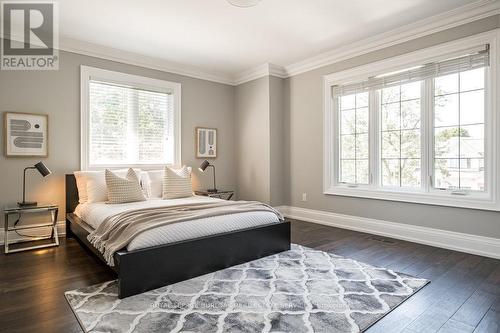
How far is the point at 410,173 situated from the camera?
3.96m

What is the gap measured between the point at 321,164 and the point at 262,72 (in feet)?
6.27

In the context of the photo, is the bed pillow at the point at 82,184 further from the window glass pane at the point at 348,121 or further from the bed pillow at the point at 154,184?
the window glass pane at the point at 348,121

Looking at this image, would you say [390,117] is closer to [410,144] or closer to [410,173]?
[410,144]

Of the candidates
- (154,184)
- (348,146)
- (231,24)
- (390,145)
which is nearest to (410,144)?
(390,145)

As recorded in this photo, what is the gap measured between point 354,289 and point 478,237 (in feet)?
A: 6.18

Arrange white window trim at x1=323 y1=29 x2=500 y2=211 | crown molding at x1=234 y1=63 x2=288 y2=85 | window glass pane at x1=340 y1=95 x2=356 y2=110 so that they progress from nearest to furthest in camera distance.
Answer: white window trim at x1=323 y1=29 x2=500 y2=211 < window glass pane at x1=340 y1=95 x2=356 y2=110 < crown molding at x1=234 y1=63 x2=288 y2=85

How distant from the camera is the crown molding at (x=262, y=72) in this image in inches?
207

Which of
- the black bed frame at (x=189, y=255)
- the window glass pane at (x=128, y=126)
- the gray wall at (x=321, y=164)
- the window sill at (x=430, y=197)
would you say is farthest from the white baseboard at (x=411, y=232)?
the window glass pane at (x=128, y=126)

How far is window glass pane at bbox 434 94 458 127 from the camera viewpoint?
3.54 m

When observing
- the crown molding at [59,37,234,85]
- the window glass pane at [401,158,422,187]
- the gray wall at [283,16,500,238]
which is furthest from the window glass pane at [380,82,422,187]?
the crown molding at [59,37,234,85]

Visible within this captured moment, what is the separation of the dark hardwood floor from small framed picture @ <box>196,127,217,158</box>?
2.37 meters

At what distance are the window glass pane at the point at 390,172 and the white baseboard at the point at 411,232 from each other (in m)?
0.54

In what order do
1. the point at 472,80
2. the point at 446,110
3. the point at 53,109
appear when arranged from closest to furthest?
the point at 472,80 < the point at 446,110 < the point at 53,109

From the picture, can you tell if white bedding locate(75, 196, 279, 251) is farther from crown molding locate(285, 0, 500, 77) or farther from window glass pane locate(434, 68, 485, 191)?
crown molding locate(285, 0, 500, 77)
